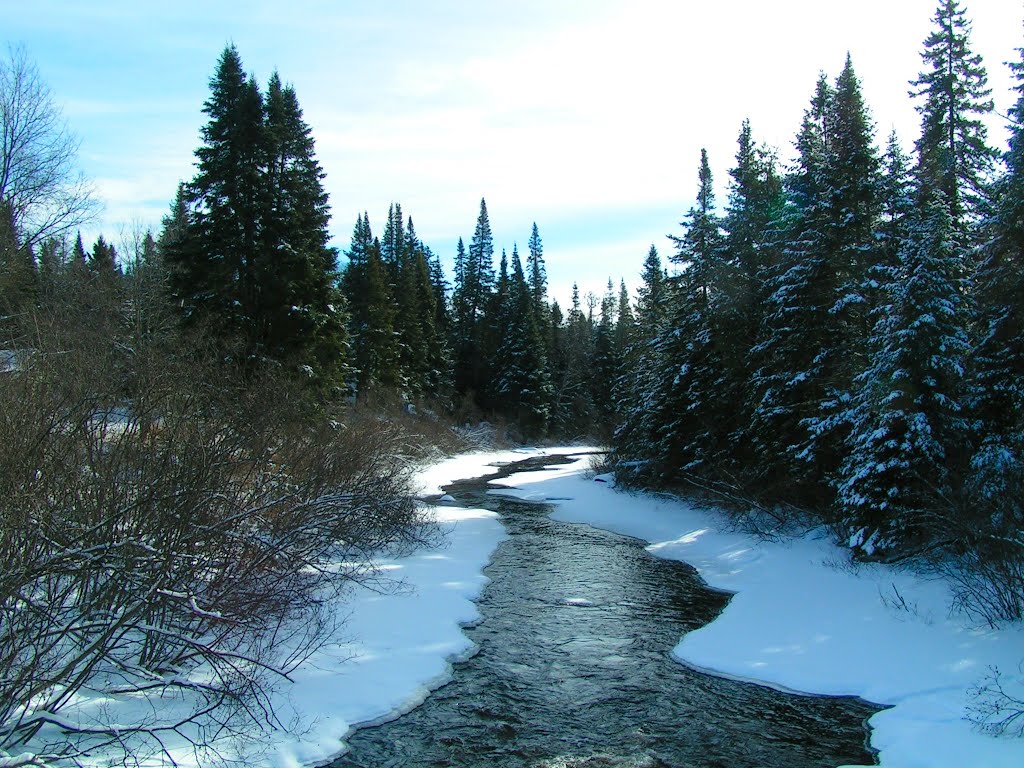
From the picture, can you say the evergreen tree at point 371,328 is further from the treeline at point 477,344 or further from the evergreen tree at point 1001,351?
the evergreen tree at point 1001,351

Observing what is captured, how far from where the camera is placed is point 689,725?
26.7 feet

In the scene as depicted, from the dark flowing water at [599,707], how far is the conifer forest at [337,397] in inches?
91.2

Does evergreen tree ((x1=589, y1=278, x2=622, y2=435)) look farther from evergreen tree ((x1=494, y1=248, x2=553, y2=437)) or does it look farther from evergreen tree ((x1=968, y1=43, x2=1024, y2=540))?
evergreen tree ((x1=968, y1=43, x2=1024, y2=540))

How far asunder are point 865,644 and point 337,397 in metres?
24.8

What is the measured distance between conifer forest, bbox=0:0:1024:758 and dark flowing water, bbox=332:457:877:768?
7.60 ft

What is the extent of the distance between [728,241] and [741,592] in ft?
48.2

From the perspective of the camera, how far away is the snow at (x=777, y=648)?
7363mm

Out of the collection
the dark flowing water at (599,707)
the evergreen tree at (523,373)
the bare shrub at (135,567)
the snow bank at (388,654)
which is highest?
the evergreen tree at (523,373)

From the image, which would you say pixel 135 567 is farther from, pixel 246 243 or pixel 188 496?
pixel 246 243

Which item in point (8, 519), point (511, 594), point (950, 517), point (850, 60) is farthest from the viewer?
point (850, 60)

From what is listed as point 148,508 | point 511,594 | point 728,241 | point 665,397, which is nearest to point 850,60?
point 728,241

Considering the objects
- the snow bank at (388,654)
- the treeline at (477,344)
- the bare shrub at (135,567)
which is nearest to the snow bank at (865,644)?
the snow bank at (388,654)

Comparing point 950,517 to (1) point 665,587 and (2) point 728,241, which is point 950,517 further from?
(2) point 728,241

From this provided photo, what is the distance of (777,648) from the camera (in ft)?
34.9
